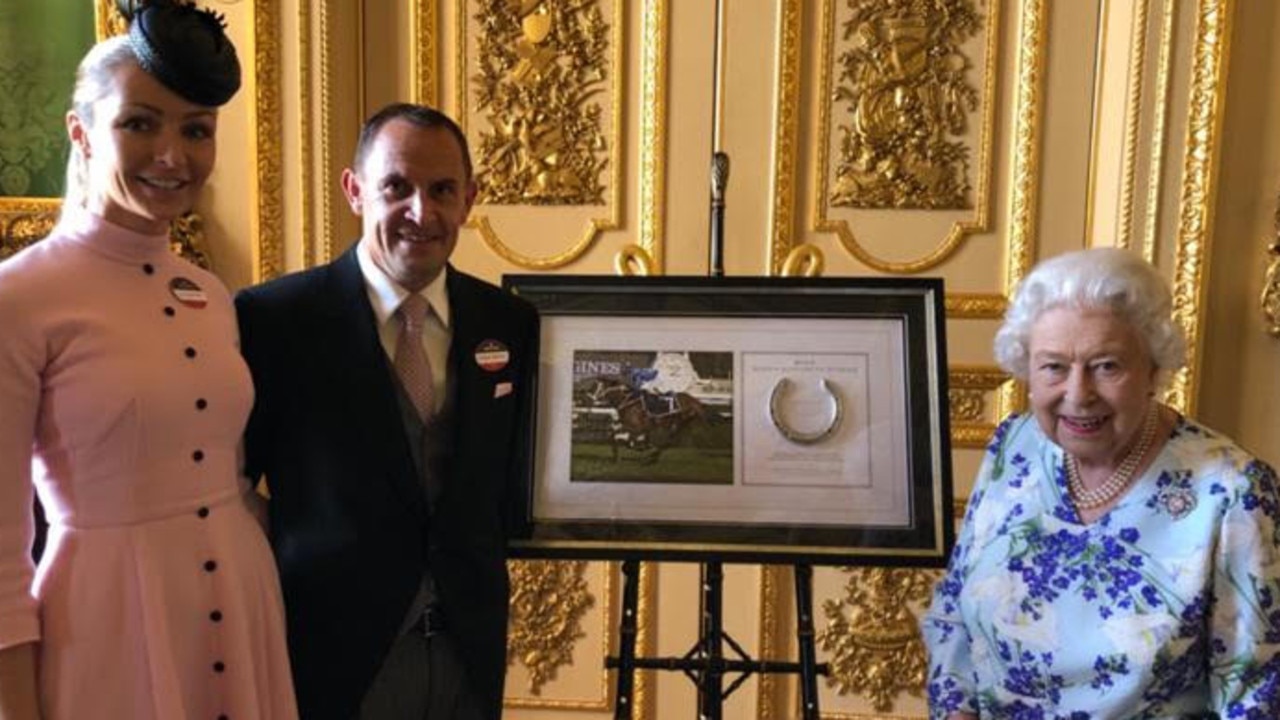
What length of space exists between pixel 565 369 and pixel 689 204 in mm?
836

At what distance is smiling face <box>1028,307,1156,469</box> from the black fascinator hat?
1.13m

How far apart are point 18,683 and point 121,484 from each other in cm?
22

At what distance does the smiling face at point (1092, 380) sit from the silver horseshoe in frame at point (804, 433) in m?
0.32

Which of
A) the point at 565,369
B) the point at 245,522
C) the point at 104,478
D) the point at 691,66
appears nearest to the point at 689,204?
the point at 691,66

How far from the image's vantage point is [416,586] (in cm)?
129

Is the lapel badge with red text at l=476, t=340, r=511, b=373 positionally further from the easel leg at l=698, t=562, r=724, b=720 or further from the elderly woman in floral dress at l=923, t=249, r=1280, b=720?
the elderly woman in floral dress at l=923, t=249, r=1280, b=720

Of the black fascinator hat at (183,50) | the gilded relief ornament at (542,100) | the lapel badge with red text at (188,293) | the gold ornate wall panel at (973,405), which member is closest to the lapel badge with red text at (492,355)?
the lapel badge with red text at (188,293)

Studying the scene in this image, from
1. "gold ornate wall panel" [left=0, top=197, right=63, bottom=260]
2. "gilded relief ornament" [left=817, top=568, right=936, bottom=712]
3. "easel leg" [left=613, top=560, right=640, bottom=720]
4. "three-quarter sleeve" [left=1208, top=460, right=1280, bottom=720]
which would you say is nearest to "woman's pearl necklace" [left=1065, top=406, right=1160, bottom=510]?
"three-quarter sleeve" [left=1208, top=460, right=1280, bottom=720]

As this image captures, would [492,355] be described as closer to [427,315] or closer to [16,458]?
[427,315]

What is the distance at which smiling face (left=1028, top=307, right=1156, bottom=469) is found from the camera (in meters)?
1.28

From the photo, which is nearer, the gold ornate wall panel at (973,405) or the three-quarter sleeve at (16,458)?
the three-quarter sleeve at (16,458)

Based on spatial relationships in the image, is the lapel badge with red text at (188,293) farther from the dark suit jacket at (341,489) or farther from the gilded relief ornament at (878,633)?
the gilded relief ornament at (878,633)

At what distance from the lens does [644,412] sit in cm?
157

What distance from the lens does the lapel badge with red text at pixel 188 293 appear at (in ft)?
3.73
